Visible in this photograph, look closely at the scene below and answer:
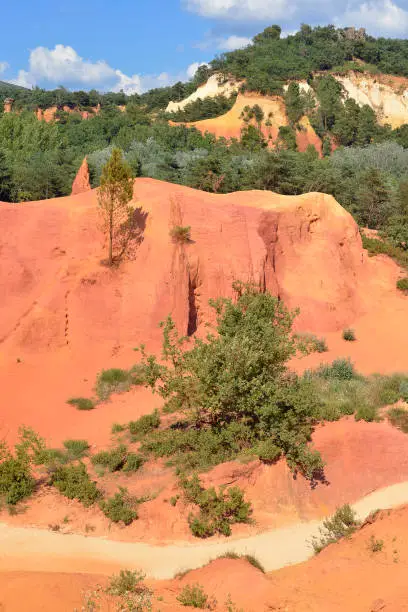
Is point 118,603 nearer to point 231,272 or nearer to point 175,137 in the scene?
point 231,272

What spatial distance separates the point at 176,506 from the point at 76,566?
2041 millimetres

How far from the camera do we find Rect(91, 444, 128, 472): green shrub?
10773 millimetres

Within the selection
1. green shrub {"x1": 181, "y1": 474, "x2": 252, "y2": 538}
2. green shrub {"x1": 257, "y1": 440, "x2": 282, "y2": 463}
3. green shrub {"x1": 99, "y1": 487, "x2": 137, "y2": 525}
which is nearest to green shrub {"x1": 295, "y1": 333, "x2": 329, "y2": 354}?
green shrub {"x1": 257, "y1": 440, "x2": 282, "y2": 463}

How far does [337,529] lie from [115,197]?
35.5 ft

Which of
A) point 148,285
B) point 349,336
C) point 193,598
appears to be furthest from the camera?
point 349,336

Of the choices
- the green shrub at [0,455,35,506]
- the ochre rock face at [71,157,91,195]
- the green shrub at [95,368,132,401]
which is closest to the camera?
the green shrub at [0,455,35,506]

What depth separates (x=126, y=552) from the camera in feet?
28.3

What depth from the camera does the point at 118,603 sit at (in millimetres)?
6484

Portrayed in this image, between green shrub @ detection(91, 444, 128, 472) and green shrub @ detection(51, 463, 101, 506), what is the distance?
0.54 m

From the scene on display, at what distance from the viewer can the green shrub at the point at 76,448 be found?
1117 centimetres

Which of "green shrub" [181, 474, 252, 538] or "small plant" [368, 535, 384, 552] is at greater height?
"small plant" [368, 535, 384, 552]

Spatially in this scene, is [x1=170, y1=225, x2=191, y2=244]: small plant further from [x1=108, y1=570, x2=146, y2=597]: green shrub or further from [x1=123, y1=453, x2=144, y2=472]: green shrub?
Result: [x1=108, y1=570, x2=146, y2=597]: green shrub

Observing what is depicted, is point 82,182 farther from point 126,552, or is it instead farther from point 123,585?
point 123,585

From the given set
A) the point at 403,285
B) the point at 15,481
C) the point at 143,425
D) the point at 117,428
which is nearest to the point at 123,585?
the point at 15,481
